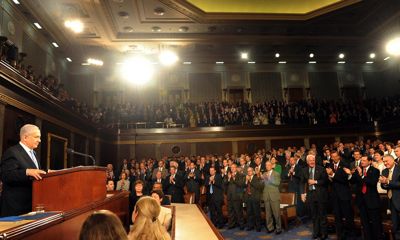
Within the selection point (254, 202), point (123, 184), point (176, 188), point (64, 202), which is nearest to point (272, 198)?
point (254, 202)

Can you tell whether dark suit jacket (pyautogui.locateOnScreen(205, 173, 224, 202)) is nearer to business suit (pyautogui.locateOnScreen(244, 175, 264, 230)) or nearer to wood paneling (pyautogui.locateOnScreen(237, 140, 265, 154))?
business suit (pyautogui.locateOnScreen(244, 175, 264, 230))

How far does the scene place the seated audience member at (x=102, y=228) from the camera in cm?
138

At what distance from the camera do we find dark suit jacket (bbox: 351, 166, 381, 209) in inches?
204

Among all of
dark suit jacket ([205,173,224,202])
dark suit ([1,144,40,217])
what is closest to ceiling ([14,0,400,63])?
dark suit jacket ([205,173,224,202])

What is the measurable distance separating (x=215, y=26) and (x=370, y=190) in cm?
1106

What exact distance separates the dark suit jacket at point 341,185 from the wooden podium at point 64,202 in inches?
159

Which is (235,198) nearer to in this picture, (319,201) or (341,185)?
(319,201)

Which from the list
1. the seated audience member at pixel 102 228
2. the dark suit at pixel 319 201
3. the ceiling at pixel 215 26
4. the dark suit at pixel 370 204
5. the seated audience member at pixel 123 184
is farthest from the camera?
the ceiling at pixel 215 26

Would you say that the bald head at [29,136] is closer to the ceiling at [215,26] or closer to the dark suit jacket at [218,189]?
the dark suit jacket at [218,189]

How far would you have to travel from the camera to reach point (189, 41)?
51.6 feet

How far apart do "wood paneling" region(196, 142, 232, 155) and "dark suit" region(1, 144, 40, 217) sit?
12.1 meters

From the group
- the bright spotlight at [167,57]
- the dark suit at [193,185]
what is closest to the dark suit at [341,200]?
the dark suit at [193,185]

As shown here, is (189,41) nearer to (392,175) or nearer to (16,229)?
(392,175)

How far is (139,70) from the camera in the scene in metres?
18.4
